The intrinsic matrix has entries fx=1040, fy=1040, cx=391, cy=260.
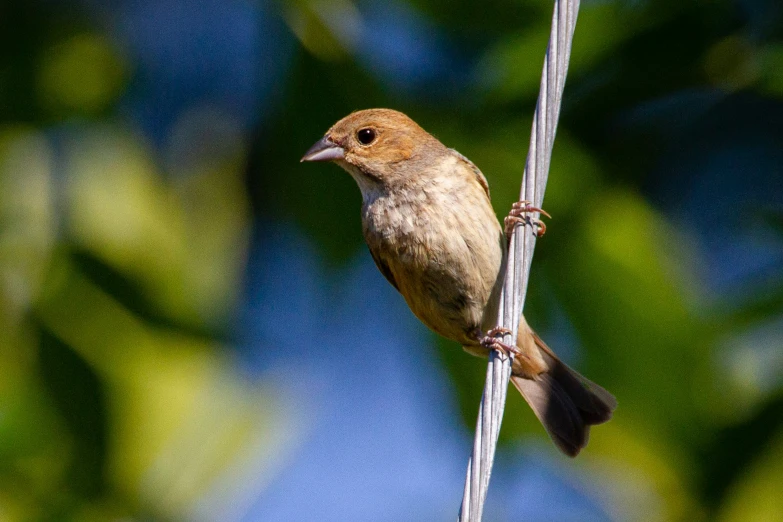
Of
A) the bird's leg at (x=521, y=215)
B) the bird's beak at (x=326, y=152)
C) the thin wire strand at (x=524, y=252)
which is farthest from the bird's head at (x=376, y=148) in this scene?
the thin wire strand at (x=524, y=252)

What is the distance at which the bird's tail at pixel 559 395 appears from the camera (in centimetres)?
430

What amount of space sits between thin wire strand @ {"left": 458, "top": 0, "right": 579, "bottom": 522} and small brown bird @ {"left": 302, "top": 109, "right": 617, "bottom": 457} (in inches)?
28.1

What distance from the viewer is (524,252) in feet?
9.37

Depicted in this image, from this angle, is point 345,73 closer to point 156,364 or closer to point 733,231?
point 156,364

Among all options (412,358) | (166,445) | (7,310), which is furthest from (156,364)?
(412,358)

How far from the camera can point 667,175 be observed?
22.8 feet

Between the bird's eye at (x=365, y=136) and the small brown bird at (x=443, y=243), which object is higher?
the bird's eye at (x=365, y=136)

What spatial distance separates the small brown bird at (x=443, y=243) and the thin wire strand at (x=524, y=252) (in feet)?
2.34

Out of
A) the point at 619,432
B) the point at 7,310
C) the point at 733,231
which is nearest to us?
the point at 619,432

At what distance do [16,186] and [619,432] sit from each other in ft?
14.0

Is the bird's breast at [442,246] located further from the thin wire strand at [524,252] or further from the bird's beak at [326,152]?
the thin wire strand at [524,252]

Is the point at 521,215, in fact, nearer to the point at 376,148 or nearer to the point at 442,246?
the point at 442,246

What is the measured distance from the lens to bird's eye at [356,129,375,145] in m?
4.36

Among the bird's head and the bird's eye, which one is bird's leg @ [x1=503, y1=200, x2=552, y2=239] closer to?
the bird's head
